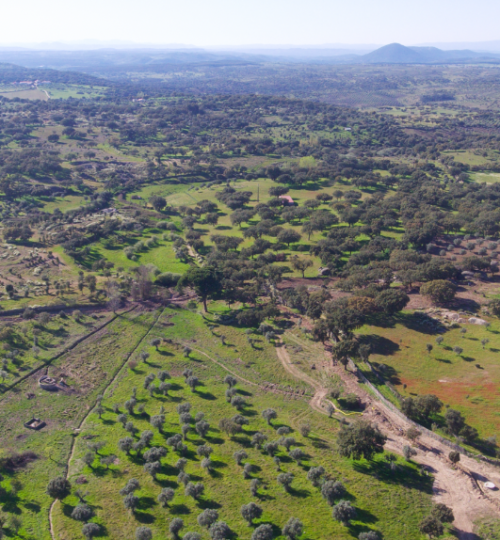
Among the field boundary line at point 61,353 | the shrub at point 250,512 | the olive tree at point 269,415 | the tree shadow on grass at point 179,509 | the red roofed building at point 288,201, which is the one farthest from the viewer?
the red roofed building at point 288,201

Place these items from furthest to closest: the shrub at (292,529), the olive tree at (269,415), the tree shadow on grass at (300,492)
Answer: the olive tree at (269,415) < the tree shadow on grass at (300,492) < the shrub at (292,529)

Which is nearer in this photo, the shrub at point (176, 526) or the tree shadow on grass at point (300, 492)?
the shrub at point (176, 526)

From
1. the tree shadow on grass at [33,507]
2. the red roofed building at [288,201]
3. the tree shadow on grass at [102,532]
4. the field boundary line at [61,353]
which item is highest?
the red roofed building at [288,201]

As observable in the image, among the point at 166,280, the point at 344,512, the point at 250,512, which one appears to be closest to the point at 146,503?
the point at 250,512

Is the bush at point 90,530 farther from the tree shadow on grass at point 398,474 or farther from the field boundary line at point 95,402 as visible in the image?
the tree shadow on grass at point 398,474

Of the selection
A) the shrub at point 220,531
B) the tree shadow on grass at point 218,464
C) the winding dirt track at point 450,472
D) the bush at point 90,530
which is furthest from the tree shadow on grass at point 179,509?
the winding dirt track at point 450,472

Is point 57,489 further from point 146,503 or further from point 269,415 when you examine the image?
point 269,415

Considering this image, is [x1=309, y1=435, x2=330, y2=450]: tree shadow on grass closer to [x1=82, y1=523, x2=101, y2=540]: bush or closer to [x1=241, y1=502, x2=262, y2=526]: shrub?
[x1=241, y1=502, x2=262, y2=526]: shrub

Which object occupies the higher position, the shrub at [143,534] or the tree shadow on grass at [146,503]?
the shrub at [143,534]
